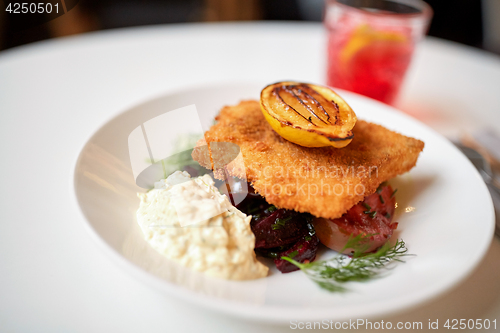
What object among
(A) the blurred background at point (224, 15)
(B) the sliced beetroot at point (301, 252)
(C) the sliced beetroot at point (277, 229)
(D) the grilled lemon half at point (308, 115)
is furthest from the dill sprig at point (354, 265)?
(A) the blurred background at point (224, 15)

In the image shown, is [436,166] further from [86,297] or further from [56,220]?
[56,220]

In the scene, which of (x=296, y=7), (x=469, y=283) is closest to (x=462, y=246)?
(x=469, y=283)

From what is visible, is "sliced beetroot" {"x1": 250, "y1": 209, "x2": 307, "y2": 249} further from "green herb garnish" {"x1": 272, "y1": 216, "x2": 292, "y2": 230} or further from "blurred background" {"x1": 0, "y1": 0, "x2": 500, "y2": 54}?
"blurred background" {"x1": 0, "y1": 0, "x2": 500, "y2": 54}

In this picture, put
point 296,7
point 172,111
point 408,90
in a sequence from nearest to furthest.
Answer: point 172,111, point 408,90, point 296,7

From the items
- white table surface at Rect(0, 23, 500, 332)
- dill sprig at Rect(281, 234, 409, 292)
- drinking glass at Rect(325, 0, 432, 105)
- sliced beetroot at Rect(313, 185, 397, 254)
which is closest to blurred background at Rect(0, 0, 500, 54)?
white table surface at Rect(0, 23, 500, 332)

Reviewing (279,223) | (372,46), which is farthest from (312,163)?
(372,46)

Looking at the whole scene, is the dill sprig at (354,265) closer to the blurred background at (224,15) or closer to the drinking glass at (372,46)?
the drinking glass at (372,46)

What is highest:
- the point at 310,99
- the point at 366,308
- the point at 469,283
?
the point at 310,99
